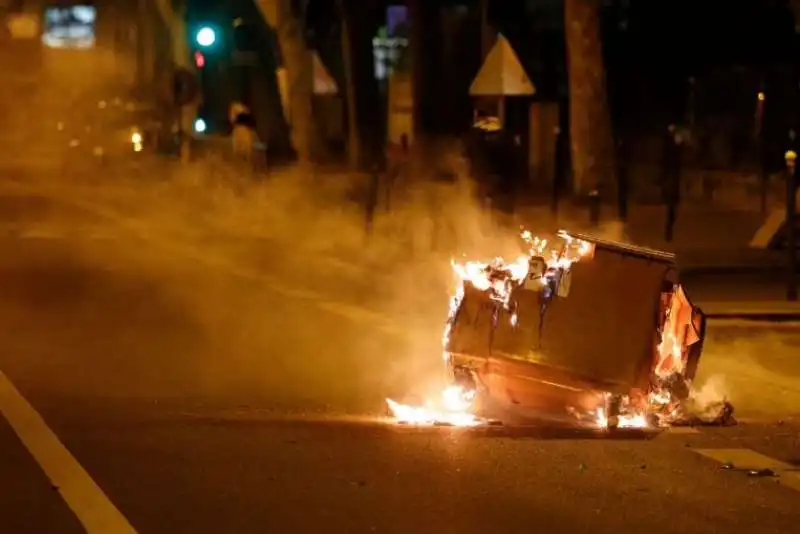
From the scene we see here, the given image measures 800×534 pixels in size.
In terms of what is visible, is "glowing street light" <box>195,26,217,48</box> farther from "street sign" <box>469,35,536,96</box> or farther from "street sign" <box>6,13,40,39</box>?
"street sign" <box>6,13,40,39</box>

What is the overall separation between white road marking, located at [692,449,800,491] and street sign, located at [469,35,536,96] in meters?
13.4

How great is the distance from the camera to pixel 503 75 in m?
22.2

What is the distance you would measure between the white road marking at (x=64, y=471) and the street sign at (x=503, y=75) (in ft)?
41.1

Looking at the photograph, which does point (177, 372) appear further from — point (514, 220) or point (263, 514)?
point (514, 220)

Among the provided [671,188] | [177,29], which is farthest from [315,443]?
[177,29]

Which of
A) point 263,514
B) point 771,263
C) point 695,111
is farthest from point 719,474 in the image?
point 695,111

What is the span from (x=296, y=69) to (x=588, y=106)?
10100 millimetres

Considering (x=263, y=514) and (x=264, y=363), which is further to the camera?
(x=264, y=363)

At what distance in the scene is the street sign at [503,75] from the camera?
2230 cm

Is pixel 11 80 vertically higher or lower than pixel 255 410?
lower

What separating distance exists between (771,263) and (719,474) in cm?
1010

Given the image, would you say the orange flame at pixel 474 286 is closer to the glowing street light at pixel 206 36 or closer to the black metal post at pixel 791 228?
the black metal post at pixel 791 228

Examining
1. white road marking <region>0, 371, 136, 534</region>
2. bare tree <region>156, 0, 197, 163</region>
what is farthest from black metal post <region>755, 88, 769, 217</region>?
bare tree <region>156, 0, 197, 163</region>

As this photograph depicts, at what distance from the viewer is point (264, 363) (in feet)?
41.7
